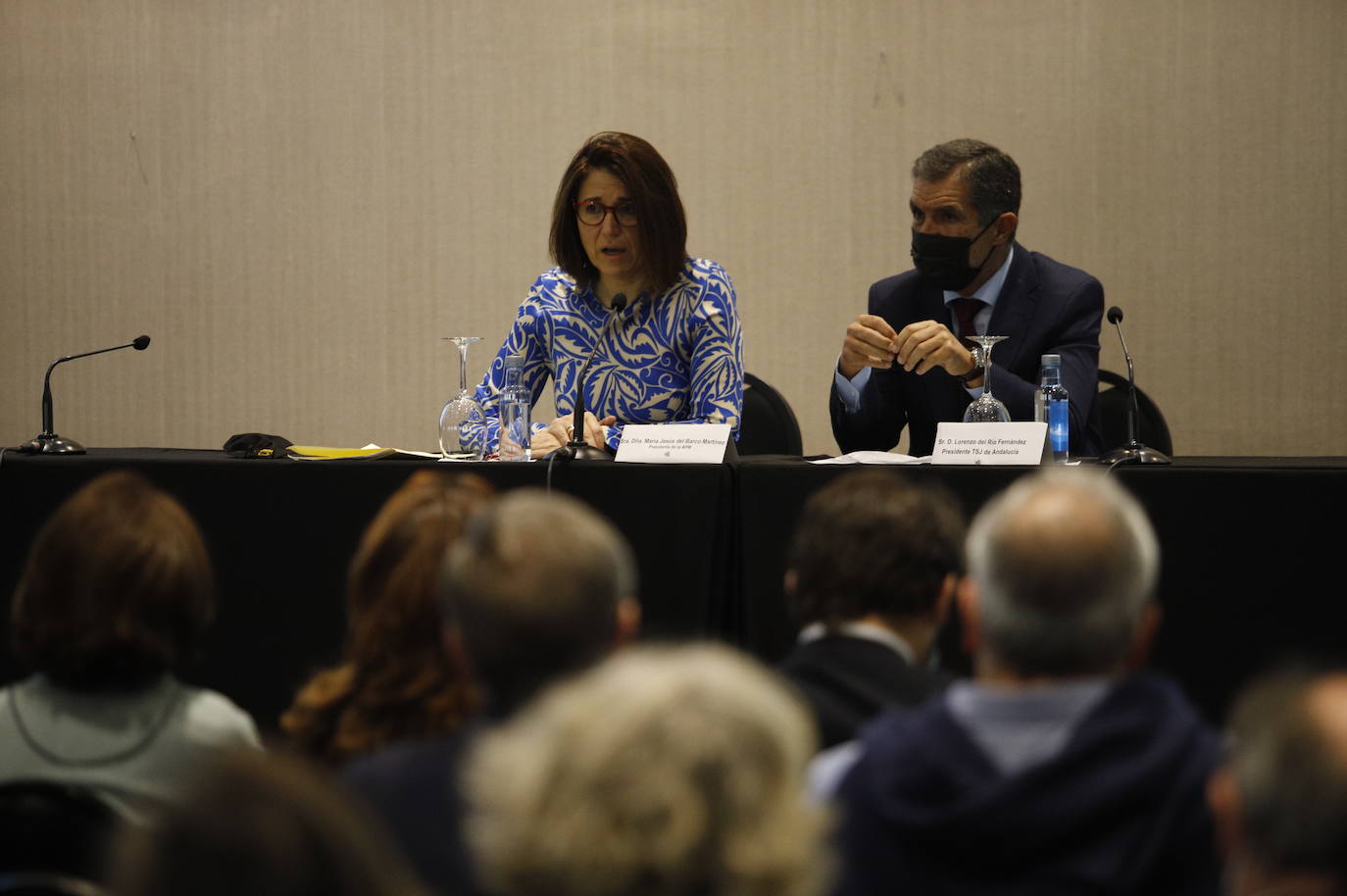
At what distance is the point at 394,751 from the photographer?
1136mm

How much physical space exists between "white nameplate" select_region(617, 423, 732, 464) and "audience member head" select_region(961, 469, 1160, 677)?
145 cm

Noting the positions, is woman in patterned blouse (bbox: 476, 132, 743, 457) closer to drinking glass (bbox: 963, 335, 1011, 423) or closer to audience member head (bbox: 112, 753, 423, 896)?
drinking glass (bbox: 963, 335, 1011, 423)

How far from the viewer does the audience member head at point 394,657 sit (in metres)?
1.38

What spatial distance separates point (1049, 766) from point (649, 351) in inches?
91.1

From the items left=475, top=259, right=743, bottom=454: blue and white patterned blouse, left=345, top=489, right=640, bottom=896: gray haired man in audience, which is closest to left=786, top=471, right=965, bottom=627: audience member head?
left=345, top=489, right=640, bottom=896: gray haired man in audience

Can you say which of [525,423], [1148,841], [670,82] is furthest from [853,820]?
[670,82]

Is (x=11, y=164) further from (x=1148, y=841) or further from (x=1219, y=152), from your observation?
(x=1148, y=841)

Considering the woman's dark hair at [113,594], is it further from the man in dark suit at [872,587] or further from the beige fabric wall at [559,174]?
the beige fabric wall at [559,174]

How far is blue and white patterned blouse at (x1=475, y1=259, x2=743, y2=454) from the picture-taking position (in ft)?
10.6

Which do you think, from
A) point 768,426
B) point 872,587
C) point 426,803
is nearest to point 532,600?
point 426,803

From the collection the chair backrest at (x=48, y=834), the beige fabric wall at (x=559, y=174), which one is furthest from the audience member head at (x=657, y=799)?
the beige fabric wall at (x=559, y=174)

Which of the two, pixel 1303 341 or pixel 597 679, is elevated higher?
pixel 1303 341

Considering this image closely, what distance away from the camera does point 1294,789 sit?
0.78m

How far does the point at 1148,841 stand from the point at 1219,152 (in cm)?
410
